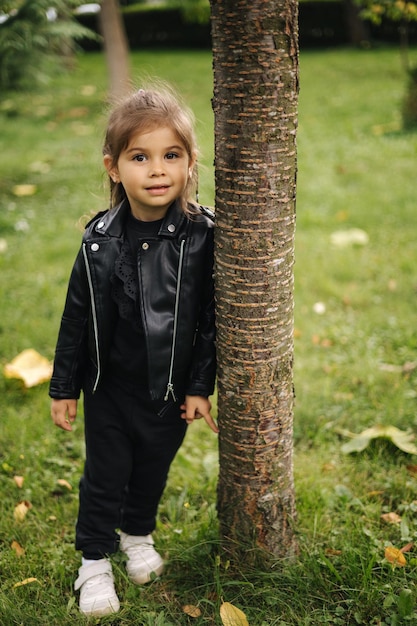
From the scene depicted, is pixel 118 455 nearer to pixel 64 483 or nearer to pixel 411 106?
pixel 64 483

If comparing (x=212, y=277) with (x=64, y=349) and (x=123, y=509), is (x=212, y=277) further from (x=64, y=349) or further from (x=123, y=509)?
(x=123, y=509)

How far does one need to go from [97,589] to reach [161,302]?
0.96 m

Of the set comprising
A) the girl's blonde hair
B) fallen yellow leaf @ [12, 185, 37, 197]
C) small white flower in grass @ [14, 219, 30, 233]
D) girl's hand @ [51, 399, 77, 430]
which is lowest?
girl's hand @ [51, 399, 77, 430]

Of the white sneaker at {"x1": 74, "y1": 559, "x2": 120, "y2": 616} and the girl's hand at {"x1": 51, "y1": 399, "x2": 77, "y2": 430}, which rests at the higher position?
the girl's hand at {"x1": 51, "y1": 399, "x2": 77, "y2": 430}

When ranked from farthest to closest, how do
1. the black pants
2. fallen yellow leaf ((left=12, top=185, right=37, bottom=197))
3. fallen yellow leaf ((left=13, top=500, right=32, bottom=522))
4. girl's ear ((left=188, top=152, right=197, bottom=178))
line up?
fallen yellow leaf ((left=12, top=185, right=37, bottom=197))
fallen yellow leaf ((left=13, top=500, right=32, bottom=522))
the black pants
girl's ear ((left=188, top=152, right=197, bottom=178))

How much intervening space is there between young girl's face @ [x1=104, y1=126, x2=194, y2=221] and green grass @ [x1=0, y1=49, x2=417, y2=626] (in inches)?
6.6

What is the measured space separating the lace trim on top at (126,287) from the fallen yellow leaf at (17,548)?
37.1 inches

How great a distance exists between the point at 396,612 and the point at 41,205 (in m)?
5.04

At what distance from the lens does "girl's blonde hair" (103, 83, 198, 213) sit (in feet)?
6.19

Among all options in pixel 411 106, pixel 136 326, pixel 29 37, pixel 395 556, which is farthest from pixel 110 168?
pixel 411 106

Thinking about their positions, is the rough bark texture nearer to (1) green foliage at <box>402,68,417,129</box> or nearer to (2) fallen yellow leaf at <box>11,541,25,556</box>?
(2) fallen yellow leaf at <box>11,541,25,556</box>

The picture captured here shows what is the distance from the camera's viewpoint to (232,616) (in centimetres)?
191

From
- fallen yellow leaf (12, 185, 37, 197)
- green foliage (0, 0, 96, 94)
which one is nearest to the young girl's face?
green foliage (0, 0, 96, 94)

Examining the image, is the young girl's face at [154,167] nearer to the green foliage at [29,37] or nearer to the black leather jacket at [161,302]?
the black leather jacket at [161,302]
